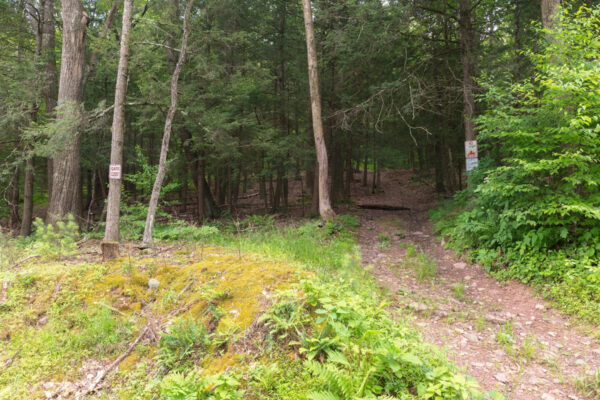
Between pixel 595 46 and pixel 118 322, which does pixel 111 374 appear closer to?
pixel 118 322

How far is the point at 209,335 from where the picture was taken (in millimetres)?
3295

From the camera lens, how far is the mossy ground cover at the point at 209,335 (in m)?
2.51

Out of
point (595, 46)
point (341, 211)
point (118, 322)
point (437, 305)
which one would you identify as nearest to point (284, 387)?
point (118, 322)

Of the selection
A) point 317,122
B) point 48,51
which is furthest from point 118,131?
point 48,51

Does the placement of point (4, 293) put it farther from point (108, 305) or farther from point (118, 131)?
point (118, 131)

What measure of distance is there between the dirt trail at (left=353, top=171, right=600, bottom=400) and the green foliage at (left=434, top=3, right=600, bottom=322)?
413 millimetres

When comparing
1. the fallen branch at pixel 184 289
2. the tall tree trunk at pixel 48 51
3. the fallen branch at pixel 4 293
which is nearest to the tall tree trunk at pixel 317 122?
the fallen branch at pixel 184 289

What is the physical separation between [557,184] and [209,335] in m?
6.12

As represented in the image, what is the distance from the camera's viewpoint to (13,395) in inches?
122

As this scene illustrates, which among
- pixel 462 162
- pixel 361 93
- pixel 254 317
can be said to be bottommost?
pixel 254 317

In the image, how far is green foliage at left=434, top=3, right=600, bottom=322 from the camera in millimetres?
4875

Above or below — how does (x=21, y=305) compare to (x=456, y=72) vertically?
below

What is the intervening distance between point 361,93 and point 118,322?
458 inches

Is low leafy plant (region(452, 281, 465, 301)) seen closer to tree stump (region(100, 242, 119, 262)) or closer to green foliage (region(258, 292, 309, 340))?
green foliage (region(258, 292, 309, 340))
